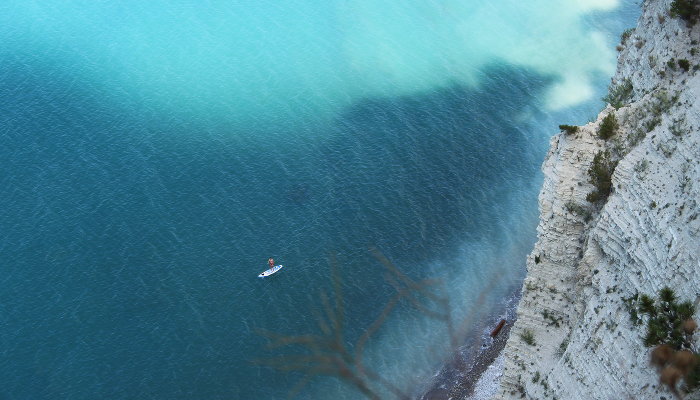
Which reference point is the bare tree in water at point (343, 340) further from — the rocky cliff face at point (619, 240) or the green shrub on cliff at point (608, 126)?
the green shrub on cliff at point (608, 126)

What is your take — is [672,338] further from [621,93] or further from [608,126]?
[621,93]

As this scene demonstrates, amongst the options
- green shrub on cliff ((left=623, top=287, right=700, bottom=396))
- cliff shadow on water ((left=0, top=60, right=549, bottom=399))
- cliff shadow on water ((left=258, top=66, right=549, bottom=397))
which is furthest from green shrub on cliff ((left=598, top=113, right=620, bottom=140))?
cliff shadow on water ((left=0, top=60, right=549, bottom=399))

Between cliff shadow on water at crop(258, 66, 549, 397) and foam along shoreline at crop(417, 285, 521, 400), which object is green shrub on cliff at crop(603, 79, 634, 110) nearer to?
foam along shoreline at crop(417, 285, 521, 400)

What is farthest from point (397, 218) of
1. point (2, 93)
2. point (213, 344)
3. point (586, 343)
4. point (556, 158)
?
point (2, 93)

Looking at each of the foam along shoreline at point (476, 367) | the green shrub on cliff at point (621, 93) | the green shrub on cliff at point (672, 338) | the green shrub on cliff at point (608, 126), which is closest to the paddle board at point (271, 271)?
the foam along shoreline at point (476, 367)

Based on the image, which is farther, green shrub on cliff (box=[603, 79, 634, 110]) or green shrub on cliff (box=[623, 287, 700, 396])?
green shrub on cliff (box=[603, 79, 634, 110])

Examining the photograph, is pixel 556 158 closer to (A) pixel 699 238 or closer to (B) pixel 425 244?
(A) pixel 699 238
